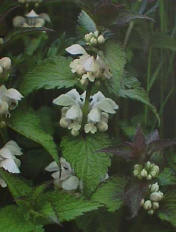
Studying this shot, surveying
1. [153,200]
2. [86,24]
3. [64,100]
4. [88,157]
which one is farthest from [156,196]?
[86,24]

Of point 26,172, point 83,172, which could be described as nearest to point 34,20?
point 26,172

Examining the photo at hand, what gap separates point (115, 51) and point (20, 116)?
8.7 inches

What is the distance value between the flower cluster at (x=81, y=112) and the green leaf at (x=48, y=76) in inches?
1.2

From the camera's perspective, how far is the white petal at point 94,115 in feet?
2.86

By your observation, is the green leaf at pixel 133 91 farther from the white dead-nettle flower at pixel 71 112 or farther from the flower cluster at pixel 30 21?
the flower cluster at pixel 30 21

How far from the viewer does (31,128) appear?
35.0 inches

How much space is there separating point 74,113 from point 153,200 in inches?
8.1

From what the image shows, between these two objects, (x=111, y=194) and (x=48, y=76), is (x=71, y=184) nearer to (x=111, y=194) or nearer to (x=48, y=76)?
(x=111, y=194)

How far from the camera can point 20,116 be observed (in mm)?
930

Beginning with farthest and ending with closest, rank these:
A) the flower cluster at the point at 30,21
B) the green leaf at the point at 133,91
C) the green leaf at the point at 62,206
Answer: the flower cluster at the point at 30,21, the green leaf at the point at 133,91, the green leaf at the point at 62,206

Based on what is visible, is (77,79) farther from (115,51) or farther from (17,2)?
(17,2)

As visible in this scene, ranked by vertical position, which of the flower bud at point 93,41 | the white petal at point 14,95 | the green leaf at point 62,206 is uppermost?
the flower bud at point 93,41

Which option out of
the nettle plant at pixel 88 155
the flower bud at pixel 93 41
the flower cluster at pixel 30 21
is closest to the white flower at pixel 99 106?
the nettle plant at pixel 88 155

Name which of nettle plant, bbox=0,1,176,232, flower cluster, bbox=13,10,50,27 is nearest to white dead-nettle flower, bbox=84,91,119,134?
nettle plant, bbox=0,1,176,232
